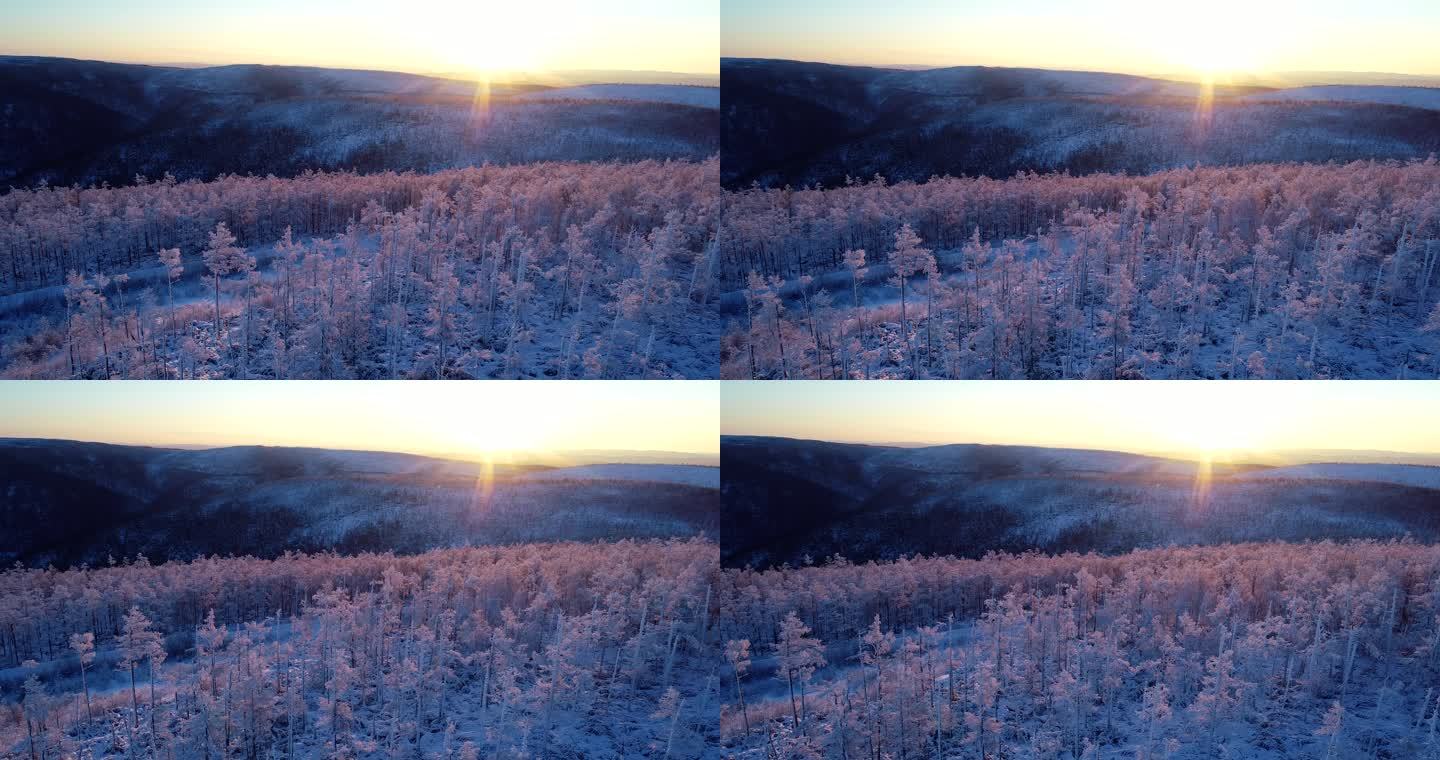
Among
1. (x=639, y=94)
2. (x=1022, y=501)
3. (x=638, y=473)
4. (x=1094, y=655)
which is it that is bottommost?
(x=1094, y=655)

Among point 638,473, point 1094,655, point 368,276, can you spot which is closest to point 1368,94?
point 1094,655

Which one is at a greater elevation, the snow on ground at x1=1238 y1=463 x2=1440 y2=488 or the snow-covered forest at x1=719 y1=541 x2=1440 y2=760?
the snow on ground at x1=1238 y1=463 x2=1440 y2=488

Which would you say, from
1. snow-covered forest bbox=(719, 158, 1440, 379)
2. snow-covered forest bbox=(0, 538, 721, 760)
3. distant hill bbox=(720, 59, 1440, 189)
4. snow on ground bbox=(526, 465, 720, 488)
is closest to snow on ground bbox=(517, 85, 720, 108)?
distant hill bbox=(720, 59, 1440, 189)

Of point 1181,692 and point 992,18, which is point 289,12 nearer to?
point 992,18

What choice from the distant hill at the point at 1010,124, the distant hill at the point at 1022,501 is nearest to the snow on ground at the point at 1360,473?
the distant hill at the point at 1022,501

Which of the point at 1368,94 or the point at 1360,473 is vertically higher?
the point at 1368,94

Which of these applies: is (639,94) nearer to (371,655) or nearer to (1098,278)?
(1098,278)

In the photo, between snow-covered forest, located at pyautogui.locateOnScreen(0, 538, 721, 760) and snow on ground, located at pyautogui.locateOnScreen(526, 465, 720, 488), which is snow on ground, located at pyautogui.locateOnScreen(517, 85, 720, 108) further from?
snow-covered forest, located at pyautogui.locateOnScreen(0, 538, 721, 760)

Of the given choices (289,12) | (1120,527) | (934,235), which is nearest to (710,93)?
(934,235)
